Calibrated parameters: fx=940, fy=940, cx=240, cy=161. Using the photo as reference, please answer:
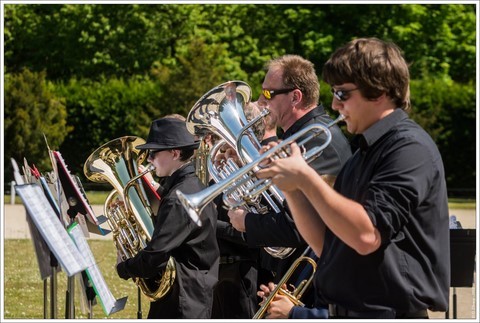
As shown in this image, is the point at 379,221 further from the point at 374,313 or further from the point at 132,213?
the point at 132,213

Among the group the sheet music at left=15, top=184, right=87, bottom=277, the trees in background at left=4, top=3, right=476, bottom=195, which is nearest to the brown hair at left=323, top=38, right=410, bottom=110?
the sheet music at left=15, top=184, right=87, bottom=277

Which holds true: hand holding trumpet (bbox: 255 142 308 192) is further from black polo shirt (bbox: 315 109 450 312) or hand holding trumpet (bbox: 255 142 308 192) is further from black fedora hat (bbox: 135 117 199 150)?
black fedora hat (bbox: 135 117 199 150)

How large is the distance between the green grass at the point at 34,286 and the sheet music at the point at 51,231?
3.43 meters

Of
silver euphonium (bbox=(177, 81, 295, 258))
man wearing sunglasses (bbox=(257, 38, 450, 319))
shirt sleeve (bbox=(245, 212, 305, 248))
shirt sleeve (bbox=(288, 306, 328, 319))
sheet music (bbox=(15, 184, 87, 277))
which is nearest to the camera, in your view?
man wearing sunglasses (bbox=(257, 38, 450, 319))

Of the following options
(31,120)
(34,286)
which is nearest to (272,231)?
(34,286)

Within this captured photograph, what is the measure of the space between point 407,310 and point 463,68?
26333 mm

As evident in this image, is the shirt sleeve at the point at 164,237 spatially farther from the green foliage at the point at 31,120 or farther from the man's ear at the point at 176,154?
the green foliage at the point at 31,120

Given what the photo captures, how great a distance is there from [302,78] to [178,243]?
1144 mm

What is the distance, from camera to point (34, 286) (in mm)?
10297

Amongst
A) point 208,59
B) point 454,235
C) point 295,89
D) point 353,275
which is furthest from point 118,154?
point 208,59

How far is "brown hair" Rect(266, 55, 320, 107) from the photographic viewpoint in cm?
519

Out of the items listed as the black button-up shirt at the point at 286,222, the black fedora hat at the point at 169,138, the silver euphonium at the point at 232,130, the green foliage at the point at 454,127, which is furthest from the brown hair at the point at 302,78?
the green foliage at the point at 454,127

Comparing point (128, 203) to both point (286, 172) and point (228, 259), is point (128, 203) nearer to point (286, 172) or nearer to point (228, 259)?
point (228, 259)

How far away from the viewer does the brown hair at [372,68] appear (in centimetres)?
338
